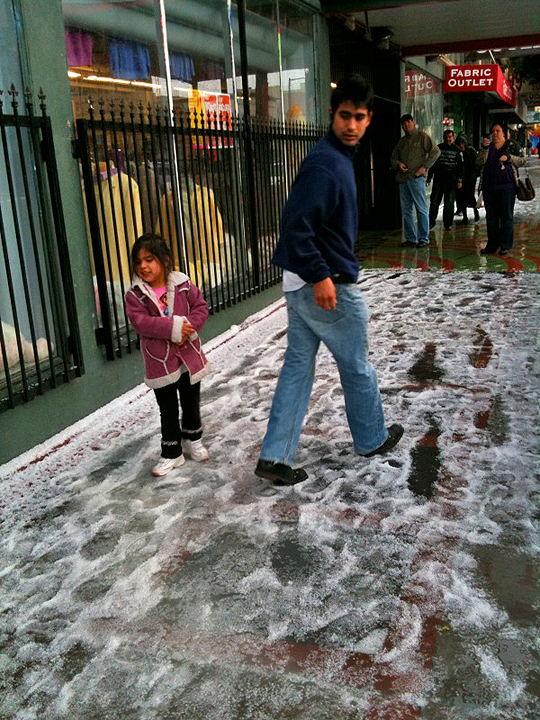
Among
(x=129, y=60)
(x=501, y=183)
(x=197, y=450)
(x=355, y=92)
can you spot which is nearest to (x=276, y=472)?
(x=197, y=450)

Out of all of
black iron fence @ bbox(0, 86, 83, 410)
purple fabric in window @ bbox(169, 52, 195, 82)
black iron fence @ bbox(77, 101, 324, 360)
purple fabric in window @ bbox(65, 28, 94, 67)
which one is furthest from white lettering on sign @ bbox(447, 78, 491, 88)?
black iron fence @ bbox(0, 86, 83, 410)

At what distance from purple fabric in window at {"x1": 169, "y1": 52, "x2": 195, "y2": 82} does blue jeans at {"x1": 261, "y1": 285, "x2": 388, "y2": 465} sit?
410 centimetres

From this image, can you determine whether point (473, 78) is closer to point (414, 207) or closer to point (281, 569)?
point (414, 207)

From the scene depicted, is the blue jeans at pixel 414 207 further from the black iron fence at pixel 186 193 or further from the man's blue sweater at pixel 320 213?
the man's blue sweater at pixel 320 213

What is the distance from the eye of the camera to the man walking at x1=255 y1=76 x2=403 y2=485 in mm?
3500

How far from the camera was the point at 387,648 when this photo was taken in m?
2.59

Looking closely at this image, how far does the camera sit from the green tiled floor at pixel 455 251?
10.6 meters

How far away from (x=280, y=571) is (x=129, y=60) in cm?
505

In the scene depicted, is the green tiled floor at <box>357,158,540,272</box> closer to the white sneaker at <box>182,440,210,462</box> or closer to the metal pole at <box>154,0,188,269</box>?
the metal pole at <box>154,0,188,269</box>

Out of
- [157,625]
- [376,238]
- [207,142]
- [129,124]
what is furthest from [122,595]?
[376,238]

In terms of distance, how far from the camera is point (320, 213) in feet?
11.5

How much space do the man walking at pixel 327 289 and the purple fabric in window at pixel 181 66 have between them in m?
3.81

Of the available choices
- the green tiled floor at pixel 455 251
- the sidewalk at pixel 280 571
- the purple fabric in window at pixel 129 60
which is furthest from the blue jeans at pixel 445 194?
the sidewalk at pixel 280 571

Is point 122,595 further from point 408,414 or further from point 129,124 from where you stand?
point 129,124
